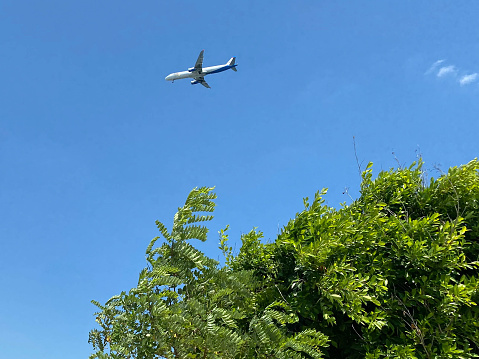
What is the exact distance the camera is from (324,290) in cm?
588

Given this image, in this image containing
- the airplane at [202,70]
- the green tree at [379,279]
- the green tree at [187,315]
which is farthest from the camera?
the airplane at [202,70]

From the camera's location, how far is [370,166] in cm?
812

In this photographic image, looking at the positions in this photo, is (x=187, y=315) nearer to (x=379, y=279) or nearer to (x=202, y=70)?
(x=379, y=279)

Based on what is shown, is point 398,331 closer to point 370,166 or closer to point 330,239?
point 330,239

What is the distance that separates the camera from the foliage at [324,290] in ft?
15.8

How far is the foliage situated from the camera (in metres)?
4.82

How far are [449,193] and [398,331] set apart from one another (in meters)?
2.46

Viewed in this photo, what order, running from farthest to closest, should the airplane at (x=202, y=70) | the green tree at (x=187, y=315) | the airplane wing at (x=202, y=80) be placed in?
1. the airplane wing at (x=202, y=80)
2. the airplane at (x=202, y=70)
3. the green tree at (x=187, y=315)

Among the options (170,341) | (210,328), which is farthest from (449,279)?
(170,341)

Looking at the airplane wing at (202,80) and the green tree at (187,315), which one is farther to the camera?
the airplane wing at (202,80)

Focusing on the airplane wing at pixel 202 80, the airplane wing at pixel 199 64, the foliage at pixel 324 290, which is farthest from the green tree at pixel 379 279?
the airplane wing at pixel 202 80

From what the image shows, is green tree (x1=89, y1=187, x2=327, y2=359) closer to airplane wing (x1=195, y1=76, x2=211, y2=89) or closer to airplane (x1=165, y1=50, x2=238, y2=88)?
airplane (x1=165, y1=50, x2=238, y2=88)

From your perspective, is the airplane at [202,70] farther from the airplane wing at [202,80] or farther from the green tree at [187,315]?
the green tree at [187,315]

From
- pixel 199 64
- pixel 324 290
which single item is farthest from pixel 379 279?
pixel 199 64
